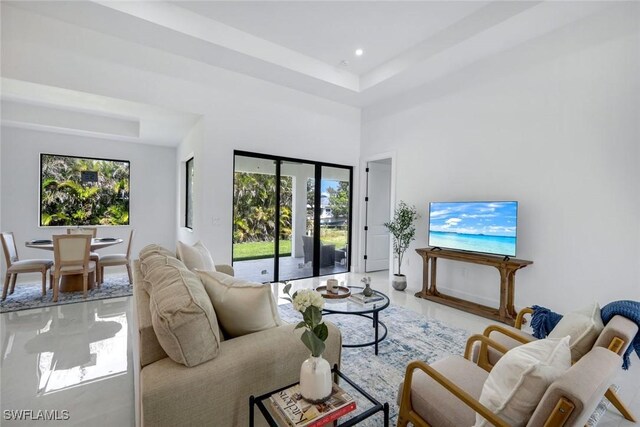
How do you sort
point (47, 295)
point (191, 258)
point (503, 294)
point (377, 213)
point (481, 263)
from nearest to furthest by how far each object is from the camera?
point (191, 258) < point (503, 294) < point (481, 263) < point (47, 295) < point (377, 213)

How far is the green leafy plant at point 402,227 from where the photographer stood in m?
4.75

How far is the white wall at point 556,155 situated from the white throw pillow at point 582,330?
2.07m

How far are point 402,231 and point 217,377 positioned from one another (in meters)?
4.00

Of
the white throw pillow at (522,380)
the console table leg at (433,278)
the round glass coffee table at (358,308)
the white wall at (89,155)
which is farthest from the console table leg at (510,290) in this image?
the white wall at (89,155)

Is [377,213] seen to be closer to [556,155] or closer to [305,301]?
[556,155]

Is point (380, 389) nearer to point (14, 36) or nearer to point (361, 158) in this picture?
point (361, 158)

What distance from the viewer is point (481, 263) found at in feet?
12.0

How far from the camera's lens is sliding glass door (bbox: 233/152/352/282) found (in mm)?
4824

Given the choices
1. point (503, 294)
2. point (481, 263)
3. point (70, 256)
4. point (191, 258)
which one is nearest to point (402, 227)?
point (481, 263)

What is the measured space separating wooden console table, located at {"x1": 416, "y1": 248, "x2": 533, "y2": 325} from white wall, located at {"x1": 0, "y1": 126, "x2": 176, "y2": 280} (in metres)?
5.45

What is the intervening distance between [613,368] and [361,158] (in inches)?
207

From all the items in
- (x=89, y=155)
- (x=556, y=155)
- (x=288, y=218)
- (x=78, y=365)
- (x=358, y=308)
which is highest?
(x=89, y=155)

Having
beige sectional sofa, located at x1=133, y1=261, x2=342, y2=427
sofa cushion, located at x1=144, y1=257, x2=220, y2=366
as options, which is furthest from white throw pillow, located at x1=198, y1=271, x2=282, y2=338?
sofa cushion, located at x1=144, y1=257, x2=220, y2=366

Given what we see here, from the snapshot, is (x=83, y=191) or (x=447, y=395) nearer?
(x=447, y=395)
